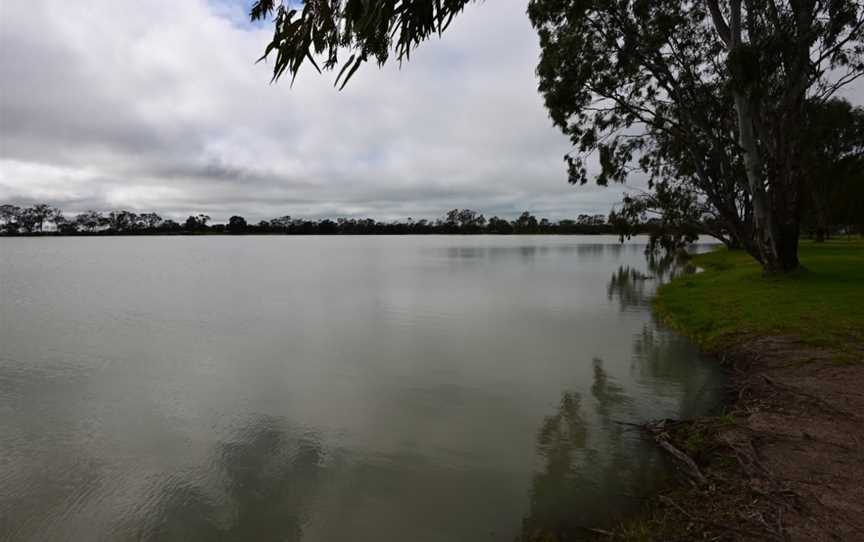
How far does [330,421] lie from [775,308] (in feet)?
35.4

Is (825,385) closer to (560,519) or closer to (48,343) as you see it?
(560,519)

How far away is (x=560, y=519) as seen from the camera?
4.34 meters

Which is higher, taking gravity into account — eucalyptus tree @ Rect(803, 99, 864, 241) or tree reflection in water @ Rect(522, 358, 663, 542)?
eucalyptus tree @ Rect(803, 99, 864, 241)

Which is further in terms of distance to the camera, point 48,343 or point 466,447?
point 48,343

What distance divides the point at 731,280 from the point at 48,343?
20.5 metres

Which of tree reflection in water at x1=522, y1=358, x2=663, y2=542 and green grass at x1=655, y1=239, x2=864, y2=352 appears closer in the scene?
tree reflection in water at x1=522, y1=358, x2=663, y2=542

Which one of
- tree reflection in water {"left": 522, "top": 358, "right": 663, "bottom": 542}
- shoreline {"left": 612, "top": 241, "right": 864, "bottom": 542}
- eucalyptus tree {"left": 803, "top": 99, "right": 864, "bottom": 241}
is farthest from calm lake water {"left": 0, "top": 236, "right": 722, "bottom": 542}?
eucalyptus tree {"left": 803, "top": 99, "right": 864, "bottom": 241}

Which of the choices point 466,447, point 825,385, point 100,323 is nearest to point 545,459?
point 466,447

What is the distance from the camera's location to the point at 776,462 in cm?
464

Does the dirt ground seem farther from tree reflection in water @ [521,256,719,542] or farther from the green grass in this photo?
the green grass

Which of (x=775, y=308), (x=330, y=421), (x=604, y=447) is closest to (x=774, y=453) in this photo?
(x=604, y=447)

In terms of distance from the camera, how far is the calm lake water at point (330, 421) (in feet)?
14.9

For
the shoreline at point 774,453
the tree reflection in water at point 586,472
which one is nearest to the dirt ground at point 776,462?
the shoreline at point 774,453

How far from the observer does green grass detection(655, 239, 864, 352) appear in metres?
9.52
